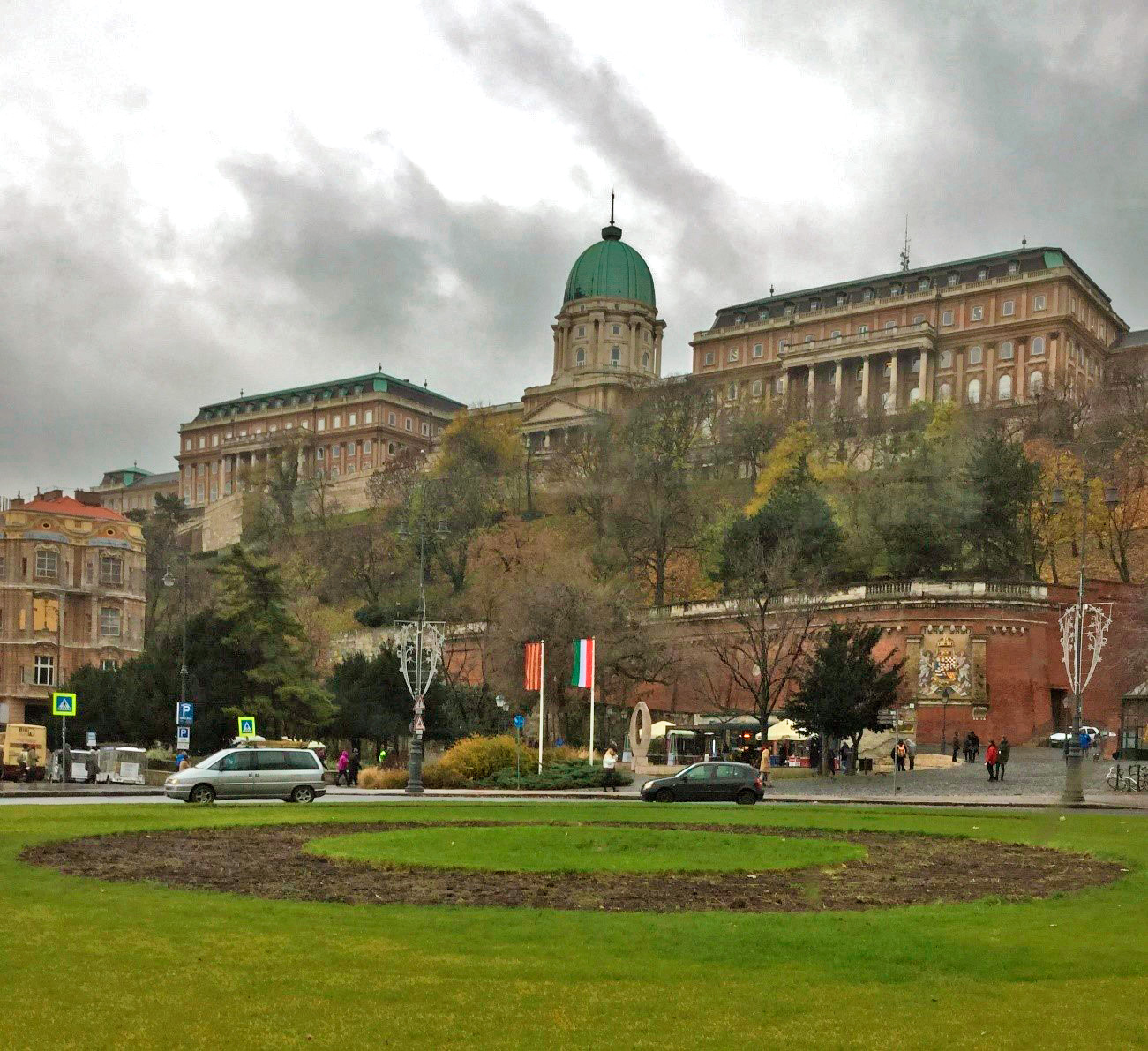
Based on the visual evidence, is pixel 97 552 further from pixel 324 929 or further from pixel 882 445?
pixel 324 929

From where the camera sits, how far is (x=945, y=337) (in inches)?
5792

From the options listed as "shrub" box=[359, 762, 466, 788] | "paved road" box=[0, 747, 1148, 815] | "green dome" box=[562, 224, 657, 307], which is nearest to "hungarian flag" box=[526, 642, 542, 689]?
"shrub" box=[359, 762, 466, 788]

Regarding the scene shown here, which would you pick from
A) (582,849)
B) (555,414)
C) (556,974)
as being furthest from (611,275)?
(556,974)

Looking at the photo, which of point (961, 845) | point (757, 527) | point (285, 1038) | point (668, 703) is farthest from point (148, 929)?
point (668, 703)

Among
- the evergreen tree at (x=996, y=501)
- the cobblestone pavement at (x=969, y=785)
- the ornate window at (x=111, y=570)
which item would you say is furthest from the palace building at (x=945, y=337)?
the cobblestone pavement at (x=969, y=785)

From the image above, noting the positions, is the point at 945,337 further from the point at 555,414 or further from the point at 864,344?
the point at 555,414

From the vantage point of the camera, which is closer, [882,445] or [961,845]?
[961,845]

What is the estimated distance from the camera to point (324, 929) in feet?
51.6

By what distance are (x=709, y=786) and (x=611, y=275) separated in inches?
5580

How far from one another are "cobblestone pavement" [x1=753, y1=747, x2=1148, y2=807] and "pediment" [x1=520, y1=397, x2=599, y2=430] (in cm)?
10153

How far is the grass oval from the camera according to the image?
22.6m

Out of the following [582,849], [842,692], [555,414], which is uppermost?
[555,414]

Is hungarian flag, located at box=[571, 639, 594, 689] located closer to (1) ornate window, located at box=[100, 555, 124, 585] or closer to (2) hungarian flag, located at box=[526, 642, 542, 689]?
(2) hungarian flag, located at box=[526, 642, 542, 689]

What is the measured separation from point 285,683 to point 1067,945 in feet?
200
